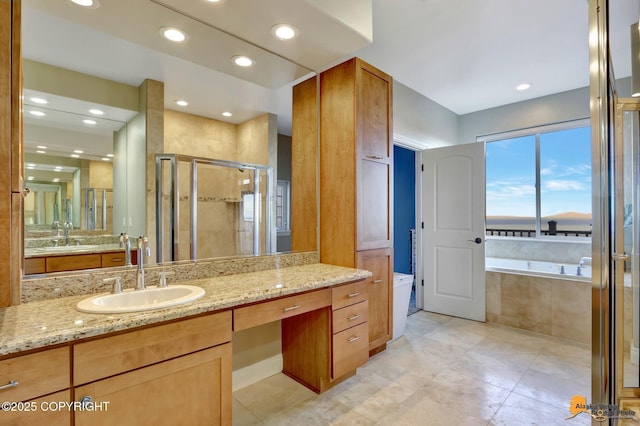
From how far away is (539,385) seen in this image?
7.04ft

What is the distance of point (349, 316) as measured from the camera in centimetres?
209

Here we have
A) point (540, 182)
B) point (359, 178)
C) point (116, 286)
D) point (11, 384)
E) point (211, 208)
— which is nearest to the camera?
point (11, 384)

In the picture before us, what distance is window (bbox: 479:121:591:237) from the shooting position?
12.0 ft

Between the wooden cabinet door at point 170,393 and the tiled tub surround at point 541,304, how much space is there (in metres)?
3.03

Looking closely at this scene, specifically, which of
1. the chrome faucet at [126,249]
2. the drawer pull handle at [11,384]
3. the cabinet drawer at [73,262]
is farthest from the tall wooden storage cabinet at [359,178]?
the drawer pull handle at [11,384]

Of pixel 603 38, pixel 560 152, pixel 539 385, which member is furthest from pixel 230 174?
pixel 560 152

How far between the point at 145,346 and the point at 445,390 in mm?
1916

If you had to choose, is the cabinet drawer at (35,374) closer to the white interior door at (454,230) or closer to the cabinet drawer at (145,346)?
the cabinet drawer at (145,346)

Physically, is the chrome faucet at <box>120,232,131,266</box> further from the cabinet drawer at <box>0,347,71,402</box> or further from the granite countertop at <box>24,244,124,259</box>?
the cabinet drawer at <box>0,347,71,402</box>

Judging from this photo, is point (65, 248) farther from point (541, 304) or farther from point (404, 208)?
point (404, 208)

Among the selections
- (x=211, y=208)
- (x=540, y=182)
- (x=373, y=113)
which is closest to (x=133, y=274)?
(x=211, y=208)

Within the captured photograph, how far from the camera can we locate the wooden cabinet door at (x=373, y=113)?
2393 mm

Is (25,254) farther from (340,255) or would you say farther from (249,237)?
(340,255)

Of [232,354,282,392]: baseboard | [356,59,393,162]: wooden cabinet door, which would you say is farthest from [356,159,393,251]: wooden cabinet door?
[232,354,282,392]: baseboard
